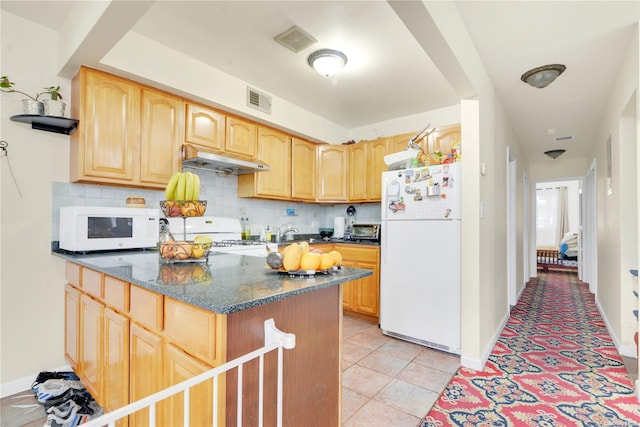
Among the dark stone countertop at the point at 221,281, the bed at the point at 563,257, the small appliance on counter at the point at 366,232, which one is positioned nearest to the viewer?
the dark stone countertop at the point at 221,281

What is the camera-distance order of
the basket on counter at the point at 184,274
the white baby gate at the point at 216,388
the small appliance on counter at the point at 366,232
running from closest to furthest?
the white baby gate at the point at 216,388 < the basket on counter at the point at 184,274 < the small appliance on counter at the point at 366,232

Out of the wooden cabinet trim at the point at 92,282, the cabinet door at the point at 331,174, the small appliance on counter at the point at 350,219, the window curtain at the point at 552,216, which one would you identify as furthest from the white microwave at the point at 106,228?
the window curtain at the point at 552,216

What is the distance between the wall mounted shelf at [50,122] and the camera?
198 centimetres

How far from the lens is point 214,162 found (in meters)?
2.67

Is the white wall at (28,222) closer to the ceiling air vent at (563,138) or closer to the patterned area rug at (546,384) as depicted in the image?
the patterned area rug at (546,384)

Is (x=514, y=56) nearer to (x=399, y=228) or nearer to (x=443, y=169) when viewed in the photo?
(x=443, y=169)

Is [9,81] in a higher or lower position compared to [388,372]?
higher

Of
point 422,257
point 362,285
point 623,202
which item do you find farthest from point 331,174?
point 623,202

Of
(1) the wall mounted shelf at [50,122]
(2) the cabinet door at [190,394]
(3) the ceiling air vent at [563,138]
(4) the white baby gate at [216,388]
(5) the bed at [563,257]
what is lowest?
(5) the bed at [563,257]

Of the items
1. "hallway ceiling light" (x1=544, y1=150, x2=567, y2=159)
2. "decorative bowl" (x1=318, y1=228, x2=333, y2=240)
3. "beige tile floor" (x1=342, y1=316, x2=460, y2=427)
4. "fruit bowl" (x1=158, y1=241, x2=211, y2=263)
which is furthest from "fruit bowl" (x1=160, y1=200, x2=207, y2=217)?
"hallway ceiling light" (x1=544, y1=150, x2=567, y2=159)

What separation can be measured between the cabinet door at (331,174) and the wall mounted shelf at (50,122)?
97.2 inches

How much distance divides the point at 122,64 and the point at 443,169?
2.54 metres

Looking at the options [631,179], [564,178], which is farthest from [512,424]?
[564,178]

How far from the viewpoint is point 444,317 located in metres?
2.57
